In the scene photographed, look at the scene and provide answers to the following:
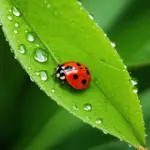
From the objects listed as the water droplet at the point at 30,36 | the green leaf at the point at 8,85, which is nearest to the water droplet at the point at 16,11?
the water droplet at the point at 30,36

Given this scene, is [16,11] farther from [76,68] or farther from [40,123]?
[40,123]

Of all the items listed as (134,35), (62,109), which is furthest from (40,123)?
(134,35)

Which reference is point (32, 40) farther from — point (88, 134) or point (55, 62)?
point (88, 134)

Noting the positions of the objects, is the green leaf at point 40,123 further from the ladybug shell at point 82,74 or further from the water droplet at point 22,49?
the water droplet at point 22,49

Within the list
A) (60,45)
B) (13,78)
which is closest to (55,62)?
(60,45)

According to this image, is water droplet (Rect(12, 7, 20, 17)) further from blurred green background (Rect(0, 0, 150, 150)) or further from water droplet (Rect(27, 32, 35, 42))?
blurred green background (Rect(0, 0, 150, 150))

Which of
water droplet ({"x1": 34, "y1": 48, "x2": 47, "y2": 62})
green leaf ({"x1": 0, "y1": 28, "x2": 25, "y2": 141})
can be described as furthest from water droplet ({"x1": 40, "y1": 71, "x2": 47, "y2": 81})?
green leaf ({"x1": 0, "y1": 28, "x2": 25, "y2": 141})
